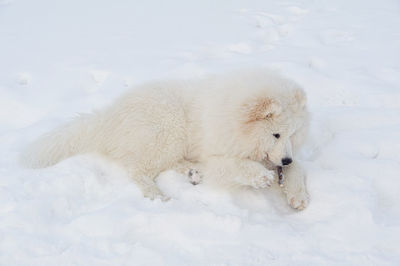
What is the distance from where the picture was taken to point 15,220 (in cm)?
289

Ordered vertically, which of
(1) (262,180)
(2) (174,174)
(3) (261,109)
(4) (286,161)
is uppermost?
(3) (261,109)

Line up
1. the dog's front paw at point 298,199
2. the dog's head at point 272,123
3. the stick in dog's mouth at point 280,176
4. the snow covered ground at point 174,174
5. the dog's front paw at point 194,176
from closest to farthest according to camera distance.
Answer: the snow covered ground at point 174,174 < the dog's front paw at point 298,199 < the dog's head at point 272,123 < the stick in dog's mouth at point 280,176 < the dog's front paw at point 194,176

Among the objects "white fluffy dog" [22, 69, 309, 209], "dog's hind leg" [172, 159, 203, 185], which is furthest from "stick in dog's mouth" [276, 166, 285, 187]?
"dog's hind leg" [172, 159, 203, 185]

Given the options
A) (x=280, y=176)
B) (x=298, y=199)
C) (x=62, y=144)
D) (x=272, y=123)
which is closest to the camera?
(x=298, y=199)

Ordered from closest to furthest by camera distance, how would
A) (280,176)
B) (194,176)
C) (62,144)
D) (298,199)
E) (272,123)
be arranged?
1. (298,199)
2. (272,123)
3. (280,176)
4. (194,176)
5. (62,144)

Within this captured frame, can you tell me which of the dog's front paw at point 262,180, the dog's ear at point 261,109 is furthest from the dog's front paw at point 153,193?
the dog's ear at point 261,109

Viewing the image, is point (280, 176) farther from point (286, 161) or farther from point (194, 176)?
point (194, 176)

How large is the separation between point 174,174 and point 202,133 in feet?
1.65

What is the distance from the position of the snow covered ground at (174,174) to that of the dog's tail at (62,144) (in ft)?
0.57

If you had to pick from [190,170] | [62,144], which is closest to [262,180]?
[190,170]

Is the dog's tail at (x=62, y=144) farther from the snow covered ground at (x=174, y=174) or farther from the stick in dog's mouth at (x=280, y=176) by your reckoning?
the stick in dog's mouth at (x=280, y=176)

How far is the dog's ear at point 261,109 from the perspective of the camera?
10.9ft

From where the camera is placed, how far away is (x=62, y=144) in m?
3.89

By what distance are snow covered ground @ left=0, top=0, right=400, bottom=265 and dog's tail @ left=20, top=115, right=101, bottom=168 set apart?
17 centimetres
